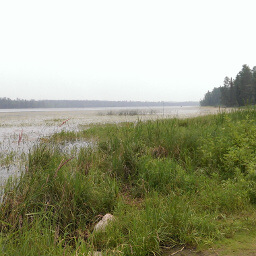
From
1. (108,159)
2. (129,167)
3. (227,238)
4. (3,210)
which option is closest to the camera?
(227,238)

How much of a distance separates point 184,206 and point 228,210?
0.86 m

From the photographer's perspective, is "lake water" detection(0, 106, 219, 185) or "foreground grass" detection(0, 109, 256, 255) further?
"lake water" detection(0, 106, 219, 185)

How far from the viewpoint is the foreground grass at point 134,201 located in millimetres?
2811

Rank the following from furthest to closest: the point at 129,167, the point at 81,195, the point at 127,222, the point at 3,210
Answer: the point at 129,167
the point at 81,195
the point at 3,210
the point at 127,222

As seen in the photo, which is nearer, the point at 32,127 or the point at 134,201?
the point at 134,201

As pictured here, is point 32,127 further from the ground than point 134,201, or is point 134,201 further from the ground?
point 32,127

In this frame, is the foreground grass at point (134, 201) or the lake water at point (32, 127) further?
the lake water at point (32, 127)

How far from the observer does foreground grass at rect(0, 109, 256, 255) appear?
2.81 meters

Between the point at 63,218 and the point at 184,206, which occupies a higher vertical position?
the point at 184,206

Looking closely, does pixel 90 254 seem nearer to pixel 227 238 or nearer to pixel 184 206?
pixel 184 206

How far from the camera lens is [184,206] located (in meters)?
3.28

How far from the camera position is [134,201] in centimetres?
443

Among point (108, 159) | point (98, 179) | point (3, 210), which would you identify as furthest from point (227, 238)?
point (108, 159)

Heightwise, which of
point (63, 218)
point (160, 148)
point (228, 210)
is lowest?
point (63, 218)
